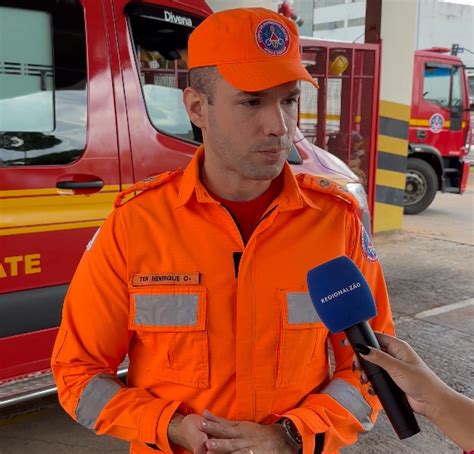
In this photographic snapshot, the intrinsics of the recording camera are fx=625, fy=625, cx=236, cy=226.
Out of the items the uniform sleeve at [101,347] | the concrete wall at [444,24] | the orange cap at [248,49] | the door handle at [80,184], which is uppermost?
the concrete wall at [444,24]

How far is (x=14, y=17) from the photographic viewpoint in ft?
8.74

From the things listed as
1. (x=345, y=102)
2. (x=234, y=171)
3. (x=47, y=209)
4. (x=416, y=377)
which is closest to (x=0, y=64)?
(x=47, y=209)

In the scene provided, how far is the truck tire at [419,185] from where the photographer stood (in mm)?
10170

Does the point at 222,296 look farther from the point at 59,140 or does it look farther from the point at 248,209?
the point at 59,140

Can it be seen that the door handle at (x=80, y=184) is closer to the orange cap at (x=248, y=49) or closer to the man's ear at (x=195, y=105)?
the man's ear at (x=195, y=105)

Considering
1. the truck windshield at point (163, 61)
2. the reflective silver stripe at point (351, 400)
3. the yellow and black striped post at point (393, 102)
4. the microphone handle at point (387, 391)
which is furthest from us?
the yellow and black striped post at point (393, 102)

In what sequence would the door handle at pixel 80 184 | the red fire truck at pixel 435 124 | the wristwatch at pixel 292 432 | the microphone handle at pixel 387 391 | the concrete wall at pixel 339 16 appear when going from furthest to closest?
the concrete wall at pixel 339 16 < the red fire truck at pixel 435 124 < the door handle at pixel 80 184 < the wristwatch at pixel 292 432 < the microphone handle at pixel 387 391

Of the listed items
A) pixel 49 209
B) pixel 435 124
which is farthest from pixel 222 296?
pixel 435 124

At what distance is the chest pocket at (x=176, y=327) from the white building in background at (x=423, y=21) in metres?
36.3

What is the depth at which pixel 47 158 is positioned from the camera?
9.30 feet

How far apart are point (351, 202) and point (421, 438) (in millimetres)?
2295

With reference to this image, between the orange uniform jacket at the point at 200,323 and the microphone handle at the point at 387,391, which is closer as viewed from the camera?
the microphone handle at the point at 387,391

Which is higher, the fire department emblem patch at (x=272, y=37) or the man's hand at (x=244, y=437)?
the fire department emblem patch at (x=272, y=37)

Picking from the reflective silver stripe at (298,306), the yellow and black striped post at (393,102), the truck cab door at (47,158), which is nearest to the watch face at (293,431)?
the reflective silver stripe at (298,306)
